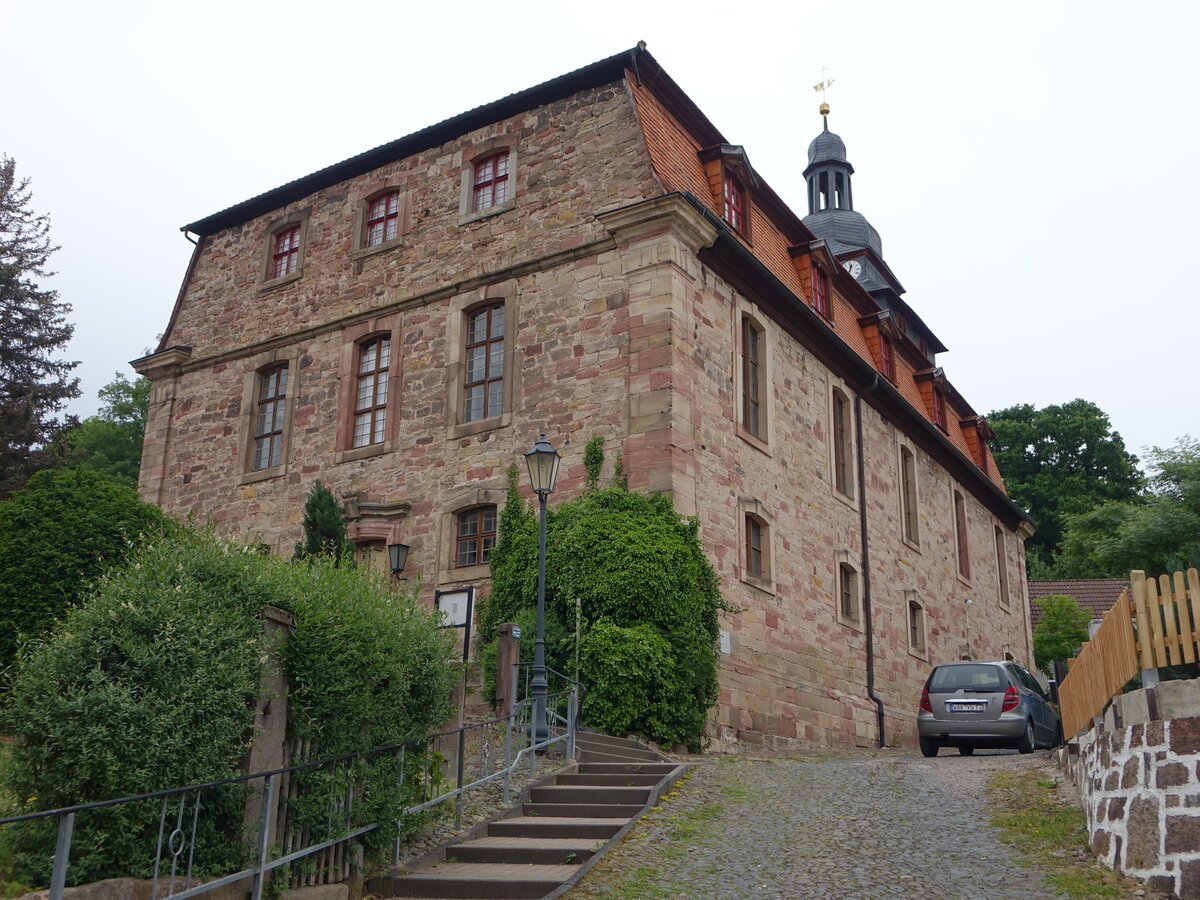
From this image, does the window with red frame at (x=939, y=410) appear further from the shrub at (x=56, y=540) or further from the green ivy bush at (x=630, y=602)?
the shrub at (x=56, y=540)

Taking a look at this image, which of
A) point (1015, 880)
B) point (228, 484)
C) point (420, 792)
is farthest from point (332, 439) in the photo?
point (1015, 880)

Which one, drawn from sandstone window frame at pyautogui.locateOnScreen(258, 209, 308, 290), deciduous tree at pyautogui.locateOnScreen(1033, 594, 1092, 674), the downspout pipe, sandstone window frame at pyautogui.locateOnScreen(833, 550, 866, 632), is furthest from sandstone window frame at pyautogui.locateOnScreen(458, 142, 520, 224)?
deciduous tree at pyautogui.locateOnScreen(1033, 594, 1092, 674)

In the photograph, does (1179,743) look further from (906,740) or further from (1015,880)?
(906,740)

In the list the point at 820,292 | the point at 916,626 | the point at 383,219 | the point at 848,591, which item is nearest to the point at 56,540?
the point at 383,219

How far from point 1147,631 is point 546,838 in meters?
4.75

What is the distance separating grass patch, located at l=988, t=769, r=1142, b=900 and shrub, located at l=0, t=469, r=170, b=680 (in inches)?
340

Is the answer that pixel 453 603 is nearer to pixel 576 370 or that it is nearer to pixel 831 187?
pixel 576 370

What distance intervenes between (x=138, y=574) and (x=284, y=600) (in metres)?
0.89

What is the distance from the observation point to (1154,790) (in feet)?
22.8

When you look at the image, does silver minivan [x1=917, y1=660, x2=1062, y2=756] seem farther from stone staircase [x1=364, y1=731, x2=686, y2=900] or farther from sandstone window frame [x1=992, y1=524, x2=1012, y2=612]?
sandstone window frame [x1=992, y1=524, x2=1012, y2=612]

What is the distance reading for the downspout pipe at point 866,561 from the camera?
20.7 meters

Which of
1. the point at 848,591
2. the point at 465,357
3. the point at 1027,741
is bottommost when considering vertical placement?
the point at 1027,741

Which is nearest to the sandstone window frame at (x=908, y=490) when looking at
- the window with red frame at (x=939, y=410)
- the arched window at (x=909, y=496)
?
the arched window at (x=909, y=496)

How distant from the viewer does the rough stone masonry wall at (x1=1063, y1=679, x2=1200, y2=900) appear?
6.59 metres
